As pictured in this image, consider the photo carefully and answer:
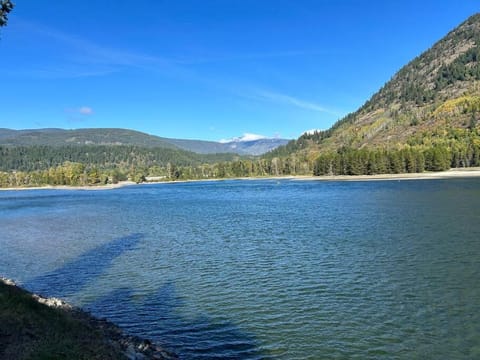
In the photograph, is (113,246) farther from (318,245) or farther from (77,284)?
(318,245)

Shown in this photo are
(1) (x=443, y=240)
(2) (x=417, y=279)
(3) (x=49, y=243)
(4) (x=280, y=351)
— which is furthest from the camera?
(3) (x=49, y=243)

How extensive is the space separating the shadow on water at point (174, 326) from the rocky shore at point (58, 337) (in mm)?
1405

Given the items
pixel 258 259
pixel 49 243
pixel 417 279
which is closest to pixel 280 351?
pixel 417 279

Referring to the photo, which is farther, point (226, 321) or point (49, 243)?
point (49, 243)

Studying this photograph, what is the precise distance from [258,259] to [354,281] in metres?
10.5

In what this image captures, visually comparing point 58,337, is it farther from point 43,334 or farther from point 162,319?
point 162,319

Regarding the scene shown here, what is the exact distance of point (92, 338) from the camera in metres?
17.5

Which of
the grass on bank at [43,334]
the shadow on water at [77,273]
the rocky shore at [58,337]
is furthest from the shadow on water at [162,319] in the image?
the grass on bank at [43,334]

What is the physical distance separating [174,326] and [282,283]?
970 centimetres

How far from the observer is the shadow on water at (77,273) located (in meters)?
31.2

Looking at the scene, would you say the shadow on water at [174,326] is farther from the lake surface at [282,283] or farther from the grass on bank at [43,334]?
the grass on bank at [43,334]

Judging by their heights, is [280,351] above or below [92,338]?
below

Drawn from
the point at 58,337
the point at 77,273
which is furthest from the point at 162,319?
the point at 77,273

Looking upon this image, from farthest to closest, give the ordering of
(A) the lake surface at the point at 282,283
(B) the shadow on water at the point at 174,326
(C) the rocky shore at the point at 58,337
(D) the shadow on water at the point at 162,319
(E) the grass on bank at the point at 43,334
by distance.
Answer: (A) the lake surface at the point at 282,283, (D) the shadow on water at the point at 162,319, (B) the shadow on water at the point at 174,326, (C) the rocky shore at the point at 58,337, (E) the grass on bank at the point at 43,334
